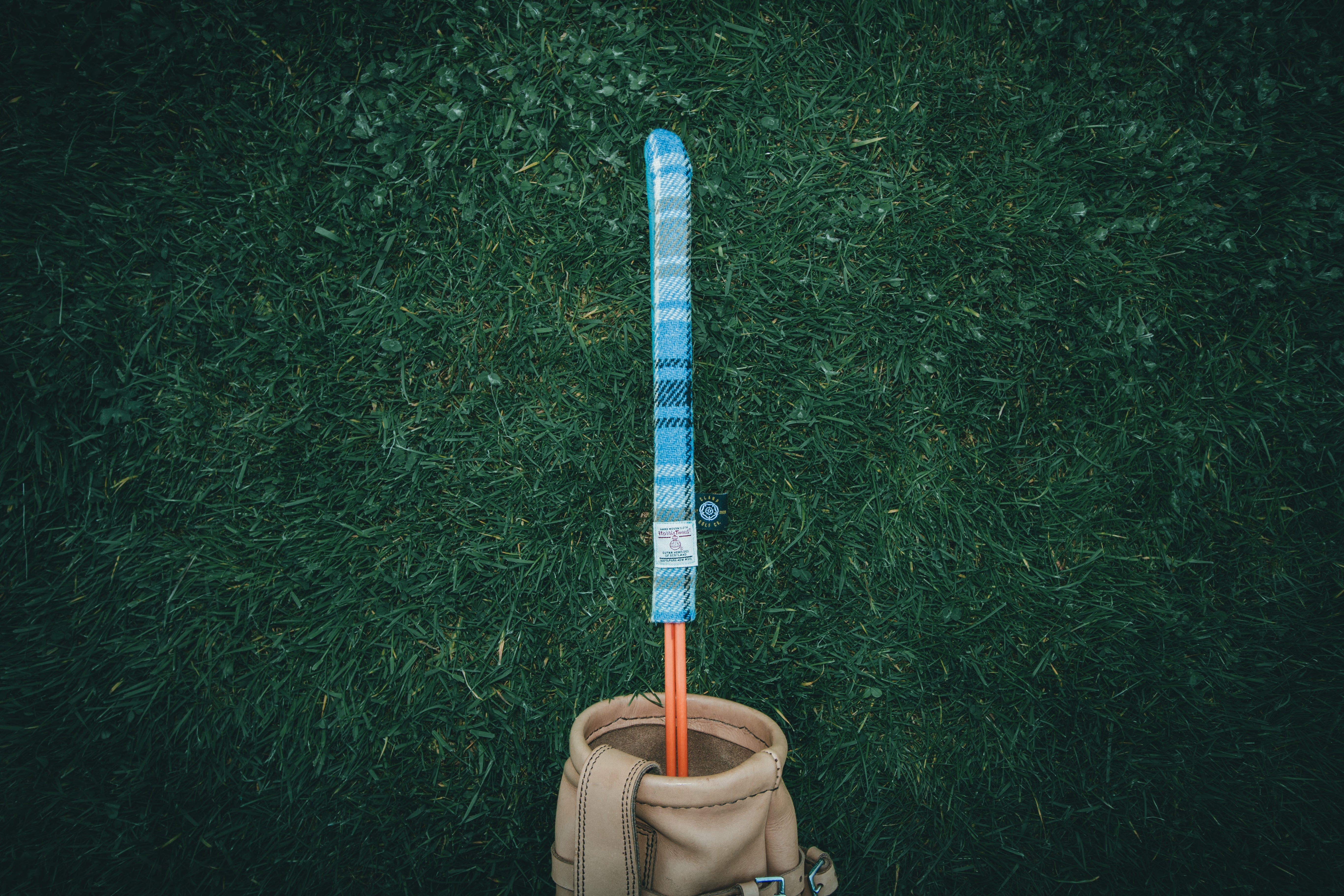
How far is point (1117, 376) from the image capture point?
1.76 metres

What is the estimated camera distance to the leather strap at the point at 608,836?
1179 millimetres

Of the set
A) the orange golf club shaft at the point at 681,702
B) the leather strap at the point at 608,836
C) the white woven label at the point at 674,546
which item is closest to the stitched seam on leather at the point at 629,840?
the leather strap at the point at 608,836

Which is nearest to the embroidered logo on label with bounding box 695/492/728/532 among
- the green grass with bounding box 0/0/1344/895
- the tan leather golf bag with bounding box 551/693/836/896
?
the green grass with bounding box 0/0/1344/895

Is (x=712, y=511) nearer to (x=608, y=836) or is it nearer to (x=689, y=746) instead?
(x=689, y=746)

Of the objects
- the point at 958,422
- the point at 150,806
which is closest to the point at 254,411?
the point at 150,806

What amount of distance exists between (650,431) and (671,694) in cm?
67

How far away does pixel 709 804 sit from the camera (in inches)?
47.6

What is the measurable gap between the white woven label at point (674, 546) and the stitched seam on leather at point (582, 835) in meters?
0.45

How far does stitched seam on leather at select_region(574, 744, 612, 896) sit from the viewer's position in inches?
46.9

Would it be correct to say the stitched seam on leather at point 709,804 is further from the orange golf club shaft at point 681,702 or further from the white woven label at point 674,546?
the white woven label at point 674,546

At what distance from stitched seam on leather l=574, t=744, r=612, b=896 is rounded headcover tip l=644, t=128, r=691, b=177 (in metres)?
1.36

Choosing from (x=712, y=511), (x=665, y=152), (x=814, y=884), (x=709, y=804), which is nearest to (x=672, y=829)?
(x=709, y=804)

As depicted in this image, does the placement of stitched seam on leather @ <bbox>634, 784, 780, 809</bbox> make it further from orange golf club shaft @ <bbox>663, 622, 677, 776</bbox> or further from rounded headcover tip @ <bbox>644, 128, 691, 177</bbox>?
rounded headcover tip @ <bbox>644, 128, 691, 177</bbox>

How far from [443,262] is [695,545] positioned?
1.01 meters
